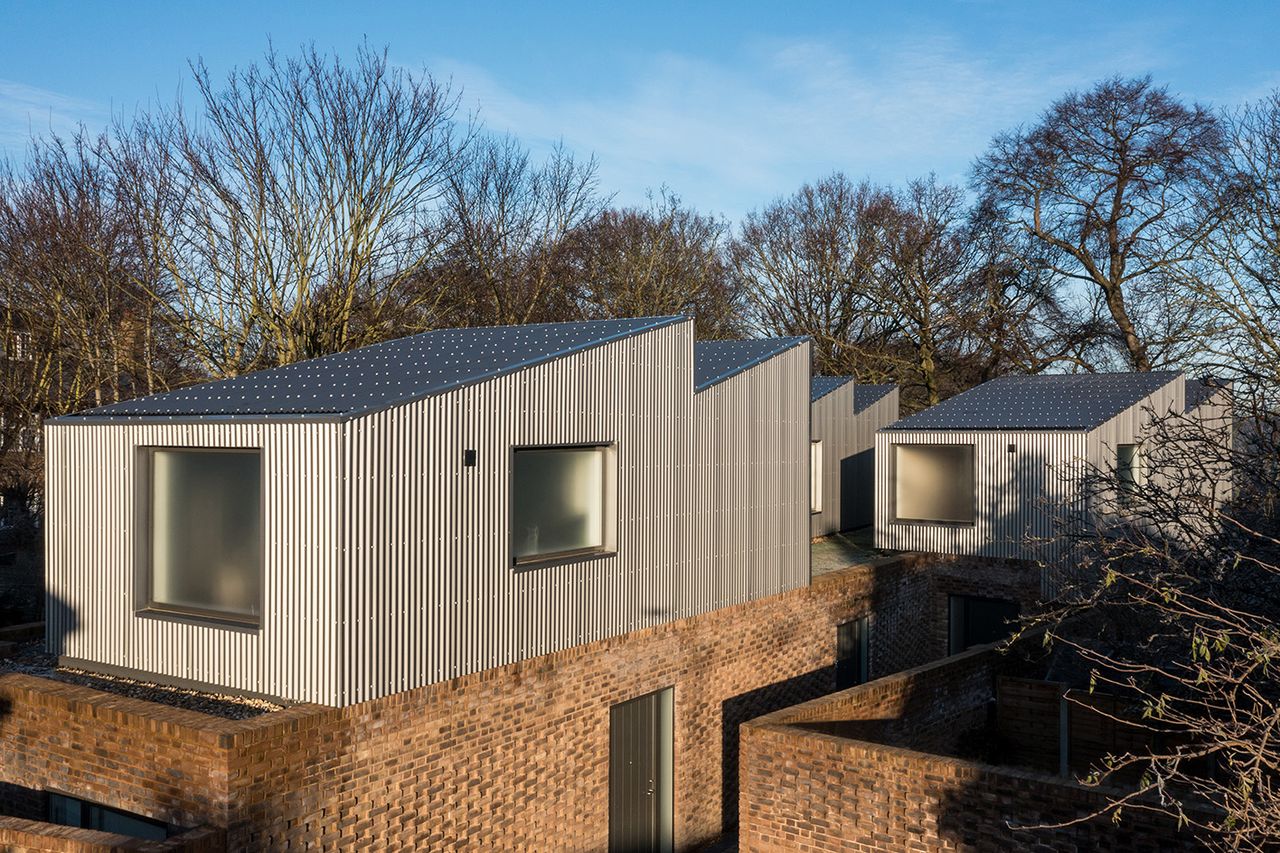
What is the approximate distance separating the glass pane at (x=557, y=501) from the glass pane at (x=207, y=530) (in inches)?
82.7

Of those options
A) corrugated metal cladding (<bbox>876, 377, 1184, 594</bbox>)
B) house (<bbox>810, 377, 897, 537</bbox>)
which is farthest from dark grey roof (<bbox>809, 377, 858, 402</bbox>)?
corrugated metal cladding (<bbox>876, 377, 1184, 594</bbox>)

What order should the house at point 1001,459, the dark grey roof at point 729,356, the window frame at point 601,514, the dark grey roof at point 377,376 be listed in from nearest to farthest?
the dark grey roof at point 377,376 → the window frame at point 601,514 → the dark grey roof at point 729,356 → the house at point 1001,459

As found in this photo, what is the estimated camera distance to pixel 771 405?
12695 mm

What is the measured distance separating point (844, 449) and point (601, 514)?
12429mm

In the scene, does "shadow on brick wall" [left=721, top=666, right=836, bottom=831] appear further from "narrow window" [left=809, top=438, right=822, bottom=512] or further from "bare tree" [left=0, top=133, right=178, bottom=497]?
"bare tree" [left=0, top=133, right=178, bottom=497]

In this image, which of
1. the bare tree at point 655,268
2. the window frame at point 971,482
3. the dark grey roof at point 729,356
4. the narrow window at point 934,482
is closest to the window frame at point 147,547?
the dark grey roof at point 729,356

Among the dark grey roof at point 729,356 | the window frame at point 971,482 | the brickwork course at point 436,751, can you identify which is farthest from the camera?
the window frame at point 971,482

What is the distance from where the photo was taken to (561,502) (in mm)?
9906

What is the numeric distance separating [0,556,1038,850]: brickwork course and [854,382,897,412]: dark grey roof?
422 inches

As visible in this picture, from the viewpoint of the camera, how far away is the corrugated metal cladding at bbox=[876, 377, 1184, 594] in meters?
16.4

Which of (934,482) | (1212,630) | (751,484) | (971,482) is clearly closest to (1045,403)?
(971,482)

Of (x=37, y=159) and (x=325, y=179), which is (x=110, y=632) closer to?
(x=325, y=179)

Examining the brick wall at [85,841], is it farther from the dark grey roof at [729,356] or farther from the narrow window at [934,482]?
the narrow window at [934,482]

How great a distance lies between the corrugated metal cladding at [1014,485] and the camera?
16.4 metres
